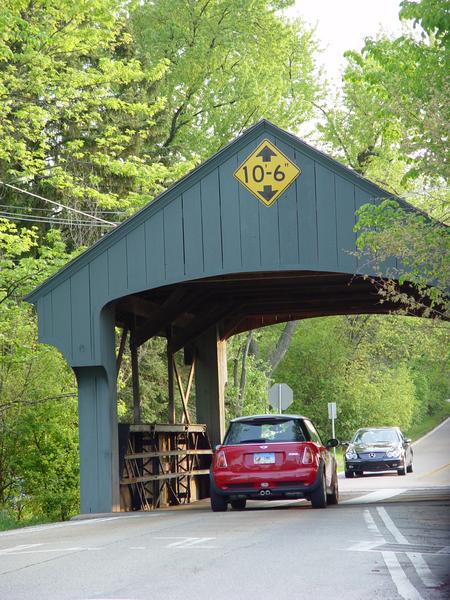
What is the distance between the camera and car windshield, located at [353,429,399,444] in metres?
37.9

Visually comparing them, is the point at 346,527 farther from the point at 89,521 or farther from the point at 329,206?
the point at 329,206

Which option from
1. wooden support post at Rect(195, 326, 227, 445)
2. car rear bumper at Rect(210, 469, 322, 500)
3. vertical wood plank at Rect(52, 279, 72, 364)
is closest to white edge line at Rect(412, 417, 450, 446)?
wooden support post at Rect(195, 326, 227, 445)

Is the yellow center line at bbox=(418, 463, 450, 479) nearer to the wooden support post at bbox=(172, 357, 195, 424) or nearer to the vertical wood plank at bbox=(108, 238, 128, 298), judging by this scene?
the wooden support post at bbox=(172, 357, 195, 424)

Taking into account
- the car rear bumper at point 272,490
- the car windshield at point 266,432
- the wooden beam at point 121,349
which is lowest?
the car rear bumper at point 272,490

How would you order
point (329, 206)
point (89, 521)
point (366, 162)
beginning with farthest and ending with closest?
point (366, 162) → point (329, 206) → point (89, 521)

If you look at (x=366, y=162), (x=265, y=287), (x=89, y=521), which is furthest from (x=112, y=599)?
(x=366, y=162)

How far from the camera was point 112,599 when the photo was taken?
765 centimetres

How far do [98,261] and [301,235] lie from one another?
12.0 feet

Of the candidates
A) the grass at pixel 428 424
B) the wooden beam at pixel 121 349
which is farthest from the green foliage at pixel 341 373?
the wooden beam at pixel 121 349

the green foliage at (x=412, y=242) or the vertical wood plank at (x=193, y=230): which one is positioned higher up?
the vertical wood plank at (x=193, y=230)

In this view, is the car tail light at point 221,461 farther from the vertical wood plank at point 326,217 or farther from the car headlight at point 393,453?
the car headlight at point 393,453

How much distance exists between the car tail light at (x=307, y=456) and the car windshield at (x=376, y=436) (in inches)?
817

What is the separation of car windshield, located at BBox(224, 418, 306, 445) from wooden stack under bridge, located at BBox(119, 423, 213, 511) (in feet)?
11.3

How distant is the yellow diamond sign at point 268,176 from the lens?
1900 centimetres
